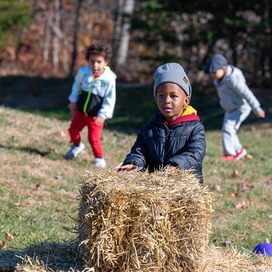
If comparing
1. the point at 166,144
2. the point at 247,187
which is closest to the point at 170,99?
the point at 166,144

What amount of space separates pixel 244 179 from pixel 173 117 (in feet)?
12.8

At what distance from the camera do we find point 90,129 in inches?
254

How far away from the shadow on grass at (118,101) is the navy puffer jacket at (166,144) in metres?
9.35

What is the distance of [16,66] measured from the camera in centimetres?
2752

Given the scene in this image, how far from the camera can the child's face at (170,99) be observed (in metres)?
3.51

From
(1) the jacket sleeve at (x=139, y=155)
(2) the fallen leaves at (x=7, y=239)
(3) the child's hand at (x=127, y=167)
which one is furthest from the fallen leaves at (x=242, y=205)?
(2) the fallen leaves at (x=7, y=239)

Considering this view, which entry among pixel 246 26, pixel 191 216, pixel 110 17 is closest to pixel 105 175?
pixel 191 216

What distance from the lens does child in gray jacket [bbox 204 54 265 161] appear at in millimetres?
7887

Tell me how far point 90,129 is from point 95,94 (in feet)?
1.98

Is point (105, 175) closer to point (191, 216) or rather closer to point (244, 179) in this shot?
point (191, 216)

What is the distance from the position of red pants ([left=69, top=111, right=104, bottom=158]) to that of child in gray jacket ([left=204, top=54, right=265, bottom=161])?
281cm

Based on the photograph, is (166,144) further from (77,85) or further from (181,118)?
(77,85)

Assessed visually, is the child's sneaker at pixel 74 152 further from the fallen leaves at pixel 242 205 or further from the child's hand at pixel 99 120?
the fallen leaves at pixel 242 205

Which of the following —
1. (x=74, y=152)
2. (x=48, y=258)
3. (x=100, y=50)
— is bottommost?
(x=74, y=152)
